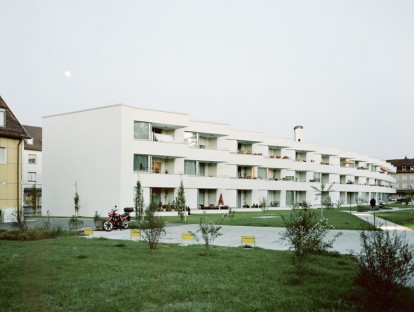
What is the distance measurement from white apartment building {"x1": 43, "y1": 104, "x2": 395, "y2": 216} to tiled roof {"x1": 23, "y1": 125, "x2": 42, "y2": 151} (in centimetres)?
2003

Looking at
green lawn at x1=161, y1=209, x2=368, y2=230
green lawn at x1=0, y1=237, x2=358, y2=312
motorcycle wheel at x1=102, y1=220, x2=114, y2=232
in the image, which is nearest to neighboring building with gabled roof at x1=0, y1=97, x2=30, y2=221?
motorcycle wheel at x1=102, y1=220, x2=114, y2=232

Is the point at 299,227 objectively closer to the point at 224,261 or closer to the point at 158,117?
the point at 224,261

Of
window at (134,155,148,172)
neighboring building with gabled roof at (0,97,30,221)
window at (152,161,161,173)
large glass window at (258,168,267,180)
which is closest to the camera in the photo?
neighboring building with gabled roof at (0,97,30,221)

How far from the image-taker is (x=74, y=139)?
4784cm

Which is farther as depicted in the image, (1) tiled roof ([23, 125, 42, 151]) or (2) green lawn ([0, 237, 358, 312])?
(1) tiled roof ([23, 125, 42, 151])

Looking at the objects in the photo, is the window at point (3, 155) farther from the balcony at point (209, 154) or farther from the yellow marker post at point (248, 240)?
the yellow marker post at point (248, 240)

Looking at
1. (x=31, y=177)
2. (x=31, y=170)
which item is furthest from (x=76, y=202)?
(x=31, y=170)

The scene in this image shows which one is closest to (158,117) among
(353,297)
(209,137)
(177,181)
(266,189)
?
(177,181)

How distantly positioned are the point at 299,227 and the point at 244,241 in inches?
228

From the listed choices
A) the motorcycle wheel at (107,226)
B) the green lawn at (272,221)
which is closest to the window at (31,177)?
the green lawn at (272,221)

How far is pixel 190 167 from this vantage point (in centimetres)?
5362

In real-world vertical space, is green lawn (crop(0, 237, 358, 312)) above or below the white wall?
below

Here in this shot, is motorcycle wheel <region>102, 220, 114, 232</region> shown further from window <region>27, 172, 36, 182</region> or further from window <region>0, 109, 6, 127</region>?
window <region>27, 172, 36, 182</region>

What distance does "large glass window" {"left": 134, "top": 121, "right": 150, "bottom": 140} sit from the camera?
46.4 meters
